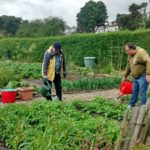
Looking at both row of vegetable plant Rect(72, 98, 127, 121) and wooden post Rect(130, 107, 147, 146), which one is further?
row of vegetable plant Rect(72, 98, 127, 121)

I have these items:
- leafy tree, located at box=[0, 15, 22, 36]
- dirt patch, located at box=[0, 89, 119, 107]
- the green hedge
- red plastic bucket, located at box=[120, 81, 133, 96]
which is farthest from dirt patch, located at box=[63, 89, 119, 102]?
leafy tree, located at box=[0, 15, 22, 36]

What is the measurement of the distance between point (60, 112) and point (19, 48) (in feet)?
89.3

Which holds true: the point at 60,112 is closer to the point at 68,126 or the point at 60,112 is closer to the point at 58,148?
the point at 68,126

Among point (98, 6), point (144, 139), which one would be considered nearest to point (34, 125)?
point (144, 139)

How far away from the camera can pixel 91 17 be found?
79812 millimetres

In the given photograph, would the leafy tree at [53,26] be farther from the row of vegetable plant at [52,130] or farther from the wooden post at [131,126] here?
the wooden post at [131,126]

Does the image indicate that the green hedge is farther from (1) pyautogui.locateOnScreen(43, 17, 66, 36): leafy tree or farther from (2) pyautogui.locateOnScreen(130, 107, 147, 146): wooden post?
(1) pyautogui.locateOnScreen(43, 17, 66, 36): leafy tree

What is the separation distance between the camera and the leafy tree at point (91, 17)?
77562mm

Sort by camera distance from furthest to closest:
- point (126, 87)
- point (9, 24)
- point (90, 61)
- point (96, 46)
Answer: point (9, 24) → point (96, 46) → point (90, 61) → point (126, 87)

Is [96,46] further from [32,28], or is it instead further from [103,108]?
[32,28]

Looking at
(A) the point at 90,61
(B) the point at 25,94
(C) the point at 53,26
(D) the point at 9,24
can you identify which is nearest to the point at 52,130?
(B) the point at 25,94

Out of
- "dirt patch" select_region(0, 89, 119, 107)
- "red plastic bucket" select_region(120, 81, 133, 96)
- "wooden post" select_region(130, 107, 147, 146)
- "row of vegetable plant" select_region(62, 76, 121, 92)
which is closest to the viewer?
"wooden post" select_region(130, 107, 147, 146)

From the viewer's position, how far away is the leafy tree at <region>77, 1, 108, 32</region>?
254ft

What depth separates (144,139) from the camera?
5273mm
